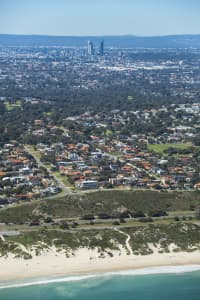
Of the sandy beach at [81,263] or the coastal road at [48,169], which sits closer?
the sandy beach at [81,263]

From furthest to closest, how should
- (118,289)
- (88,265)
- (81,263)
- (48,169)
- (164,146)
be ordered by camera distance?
(164,146), (48,169), (81,263), (88,265), (118,289)

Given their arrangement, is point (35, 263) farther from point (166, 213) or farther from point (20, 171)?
point (20, 171)

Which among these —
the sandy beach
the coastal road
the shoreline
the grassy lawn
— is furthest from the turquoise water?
the grassy lawn

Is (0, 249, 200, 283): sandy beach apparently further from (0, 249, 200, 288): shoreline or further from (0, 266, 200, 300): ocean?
(0, 266, 200, 300): ocean

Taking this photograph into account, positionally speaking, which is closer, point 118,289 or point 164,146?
point 118,289

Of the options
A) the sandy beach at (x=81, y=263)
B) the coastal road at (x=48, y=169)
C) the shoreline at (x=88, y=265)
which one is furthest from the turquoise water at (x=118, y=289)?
the coastal road at (x=48, y=169)

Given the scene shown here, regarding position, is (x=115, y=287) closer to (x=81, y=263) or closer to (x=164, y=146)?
(x=81, y=263)

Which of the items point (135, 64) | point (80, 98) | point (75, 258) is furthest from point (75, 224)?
point (135, 64)

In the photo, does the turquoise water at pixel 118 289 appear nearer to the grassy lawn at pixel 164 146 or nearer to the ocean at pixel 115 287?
the ocean at pixel 115 287

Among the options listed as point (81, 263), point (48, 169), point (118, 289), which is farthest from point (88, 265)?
point (48, 169)
